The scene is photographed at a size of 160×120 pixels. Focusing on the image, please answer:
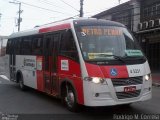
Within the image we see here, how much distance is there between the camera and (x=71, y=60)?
368 inches

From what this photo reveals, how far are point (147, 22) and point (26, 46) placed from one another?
16.2 metres

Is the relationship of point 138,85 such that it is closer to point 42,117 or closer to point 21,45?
point 42,117

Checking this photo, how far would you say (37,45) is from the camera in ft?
40.2

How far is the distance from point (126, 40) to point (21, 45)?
627cm

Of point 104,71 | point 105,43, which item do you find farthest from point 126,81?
point 105,43

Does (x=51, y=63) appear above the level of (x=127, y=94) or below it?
above

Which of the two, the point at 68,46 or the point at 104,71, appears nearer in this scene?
the point at 104,71

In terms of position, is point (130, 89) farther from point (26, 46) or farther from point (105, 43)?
point (26, 46)

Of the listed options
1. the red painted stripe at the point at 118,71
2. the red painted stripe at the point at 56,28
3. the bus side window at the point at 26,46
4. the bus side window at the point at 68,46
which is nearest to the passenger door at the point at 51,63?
the red painted stripe at the point at 56,28

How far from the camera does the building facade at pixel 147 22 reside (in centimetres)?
2738

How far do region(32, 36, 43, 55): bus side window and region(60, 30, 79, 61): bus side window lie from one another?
1930 mm

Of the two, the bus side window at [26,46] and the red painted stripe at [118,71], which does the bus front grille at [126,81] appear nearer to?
the red painted stripe at [118,71]

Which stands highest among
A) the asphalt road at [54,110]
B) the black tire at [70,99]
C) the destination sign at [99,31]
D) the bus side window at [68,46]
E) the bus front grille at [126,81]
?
the destination sign at [99,31]

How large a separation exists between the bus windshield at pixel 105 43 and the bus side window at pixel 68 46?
0.29 meters
